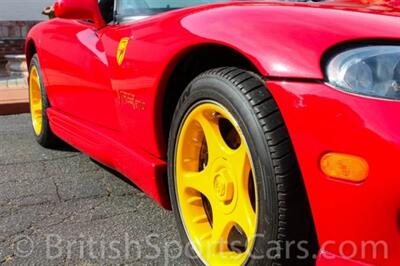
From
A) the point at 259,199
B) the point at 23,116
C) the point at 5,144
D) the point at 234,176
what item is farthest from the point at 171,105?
the point at 23,116

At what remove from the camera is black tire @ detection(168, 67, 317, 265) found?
1603 millimetres

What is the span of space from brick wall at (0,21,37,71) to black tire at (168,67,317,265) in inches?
366

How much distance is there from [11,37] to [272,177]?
382 inches

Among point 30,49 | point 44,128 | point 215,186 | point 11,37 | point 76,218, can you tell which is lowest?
point 11,37

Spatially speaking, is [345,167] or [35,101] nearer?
[345,167]

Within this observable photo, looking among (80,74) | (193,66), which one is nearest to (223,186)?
(193,66)

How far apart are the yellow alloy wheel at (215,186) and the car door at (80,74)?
67 centimetres

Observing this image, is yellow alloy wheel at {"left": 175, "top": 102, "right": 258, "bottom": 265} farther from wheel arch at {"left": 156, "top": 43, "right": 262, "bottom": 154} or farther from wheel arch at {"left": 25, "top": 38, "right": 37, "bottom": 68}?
wheel arch at {"left": 25, "top": 38, "right": 37, "bottom": 68}

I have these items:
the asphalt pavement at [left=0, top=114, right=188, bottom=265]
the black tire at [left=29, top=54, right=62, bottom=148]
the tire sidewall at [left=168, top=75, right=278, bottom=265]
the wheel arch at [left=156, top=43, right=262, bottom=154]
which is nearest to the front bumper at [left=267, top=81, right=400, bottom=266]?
the tire sidewall at [left=168, top=75, right=278, bottom=265]

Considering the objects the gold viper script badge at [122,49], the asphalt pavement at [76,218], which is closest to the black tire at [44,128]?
the asphalt pavement at [76,218]

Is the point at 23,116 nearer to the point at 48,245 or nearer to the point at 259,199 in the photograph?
the point at 48,245

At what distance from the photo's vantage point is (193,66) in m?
2.16

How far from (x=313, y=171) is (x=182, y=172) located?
30.2 inches

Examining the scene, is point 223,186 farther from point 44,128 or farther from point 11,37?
point 11,37
